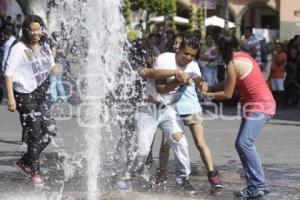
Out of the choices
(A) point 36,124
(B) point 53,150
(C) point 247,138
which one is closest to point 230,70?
(C) point 247,138

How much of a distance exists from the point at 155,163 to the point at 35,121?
2.02m

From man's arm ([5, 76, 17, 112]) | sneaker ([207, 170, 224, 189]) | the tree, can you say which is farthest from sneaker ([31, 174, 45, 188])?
the tree

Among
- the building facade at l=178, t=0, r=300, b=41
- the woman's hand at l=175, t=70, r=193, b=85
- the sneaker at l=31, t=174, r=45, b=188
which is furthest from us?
the building facade at l=178, t=0, r=300, b=41

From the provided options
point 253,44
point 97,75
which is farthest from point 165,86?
point 253,44

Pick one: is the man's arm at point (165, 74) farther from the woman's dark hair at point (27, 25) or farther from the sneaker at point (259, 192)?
the woman's dark hair at point (27, 25)

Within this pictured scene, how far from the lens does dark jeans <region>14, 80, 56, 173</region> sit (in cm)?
812

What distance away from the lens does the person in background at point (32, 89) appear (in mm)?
8117

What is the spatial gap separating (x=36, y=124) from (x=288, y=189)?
2764 millimetres

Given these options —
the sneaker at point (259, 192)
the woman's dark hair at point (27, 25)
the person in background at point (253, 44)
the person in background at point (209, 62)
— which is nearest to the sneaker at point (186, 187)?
the sneaker at point (259, 192)

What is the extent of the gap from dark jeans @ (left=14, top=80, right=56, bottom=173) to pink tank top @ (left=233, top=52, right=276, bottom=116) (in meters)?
2.17

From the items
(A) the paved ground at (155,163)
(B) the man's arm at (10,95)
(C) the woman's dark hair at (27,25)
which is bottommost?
(A) the paved ground at (155,163)

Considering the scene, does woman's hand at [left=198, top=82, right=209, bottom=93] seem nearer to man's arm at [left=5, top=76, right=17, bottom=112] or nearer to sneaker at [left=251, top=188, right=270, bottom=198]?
sneaker at [left=251, top=188, right=270, bottom=198]

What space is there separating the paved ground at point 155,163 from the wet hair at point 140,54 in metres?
1.32

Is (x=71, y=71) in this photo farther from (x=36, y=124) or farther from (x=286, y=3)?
(x=286, y=3)
